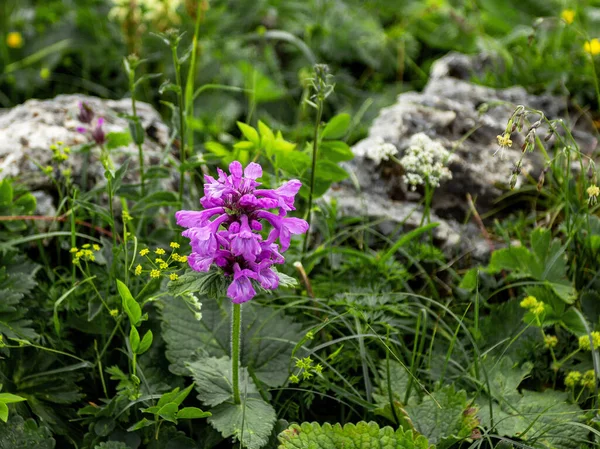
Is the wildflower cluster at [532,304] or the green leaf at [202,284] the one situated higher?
the green leaf at [202,284]

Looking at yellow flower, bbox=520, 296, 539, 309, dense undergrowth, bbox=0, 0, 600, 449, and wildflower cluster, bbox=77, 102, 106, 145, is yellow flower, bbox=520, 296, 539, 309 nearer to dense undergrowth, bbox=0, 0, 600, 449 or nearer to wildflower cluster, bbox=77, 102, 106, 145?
dense undergrowth, bbox=0, 0, 600, 449

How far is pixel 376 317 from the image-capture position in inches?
86.3

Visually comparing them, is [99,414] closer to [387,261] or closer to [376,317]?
[376,317]

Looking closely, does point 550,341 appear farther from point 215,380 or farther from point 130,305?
point 130,305

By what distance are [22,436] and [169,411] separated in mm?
411

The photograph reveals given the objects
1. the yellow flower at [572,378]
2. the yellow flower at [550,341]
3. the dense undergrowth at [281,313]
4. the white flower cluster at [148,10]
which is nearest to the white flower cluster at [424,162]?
the dense undergrowth at [281,313]

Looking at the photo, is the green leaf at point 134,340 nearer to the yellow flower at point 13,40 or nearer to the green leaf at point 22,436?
the green leaf at point 22,436

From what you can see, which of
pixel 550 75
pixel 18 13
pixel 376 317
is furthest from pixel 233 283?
pixel 18 13

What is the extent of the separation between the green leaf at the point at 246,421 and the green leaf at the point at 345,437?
55 millimetres

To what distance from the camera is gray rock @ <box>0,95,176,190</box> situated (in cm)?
270

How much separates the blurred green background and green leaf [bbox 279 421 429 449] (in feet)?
7.61

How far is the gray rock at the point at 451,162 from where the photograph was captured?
113 inches

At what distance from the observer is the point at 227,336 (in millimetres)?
2186

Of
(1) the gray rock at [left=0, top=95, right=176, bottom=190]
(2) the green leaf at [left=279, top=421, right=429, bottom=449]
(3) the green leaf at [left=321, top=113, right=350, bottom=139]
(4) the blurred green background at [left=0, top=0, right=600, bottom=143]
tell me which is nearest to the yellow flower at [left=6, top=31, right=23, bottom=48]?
(4) the blurred green background at [left=0, top=0, right=600, bottom=143]
